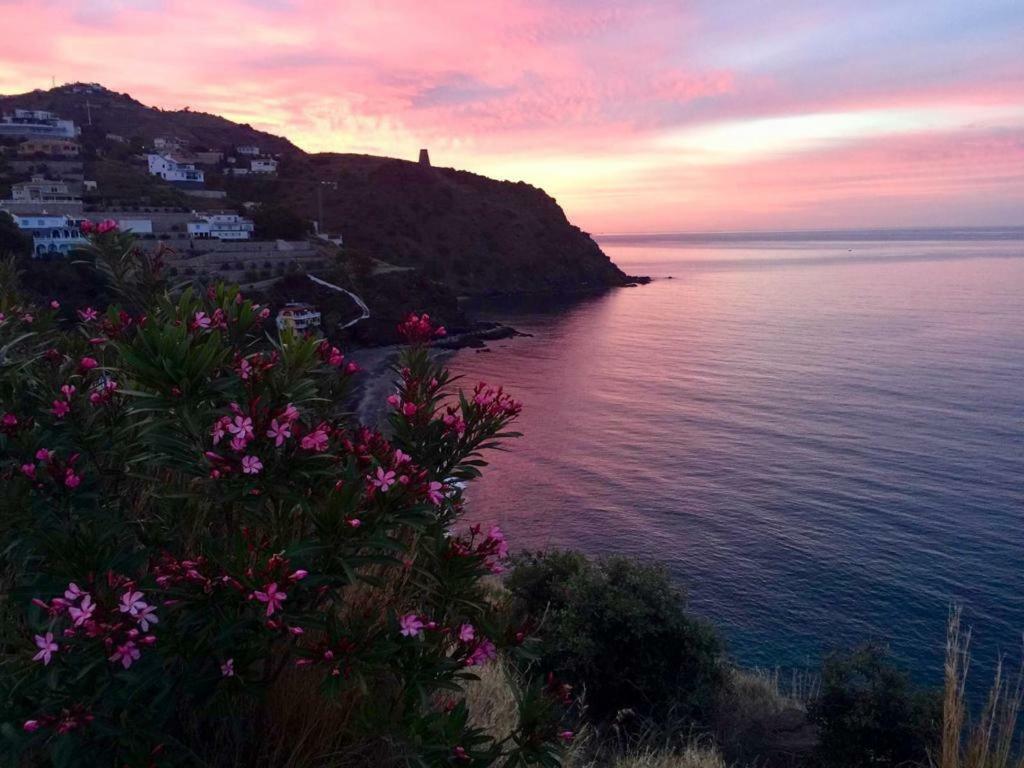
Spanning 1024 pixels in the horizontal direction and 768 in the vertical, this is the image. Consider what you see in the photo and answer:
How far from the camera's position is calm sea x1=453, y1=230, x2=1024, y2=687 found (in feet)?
85.9

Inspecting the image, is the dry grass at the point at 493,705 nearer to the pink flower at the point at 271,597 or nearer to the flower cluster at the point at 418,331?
the flower cluster at the point at 418,331

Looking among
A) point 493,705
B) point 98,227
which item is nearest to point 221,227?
point 98,227

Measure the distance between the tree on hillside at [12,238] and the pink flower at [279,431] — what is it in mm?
59319

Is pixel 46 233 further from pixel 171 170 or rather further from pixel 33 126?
pixel 33 126

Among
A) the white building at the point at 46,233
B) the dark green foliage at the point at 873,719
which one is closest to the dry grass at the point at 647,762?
the dark green foliage at the point at 873,719

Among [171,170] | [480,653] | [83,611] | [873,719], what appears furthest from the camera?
[171,170]

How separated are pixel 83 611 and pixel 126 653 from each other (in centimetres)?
22

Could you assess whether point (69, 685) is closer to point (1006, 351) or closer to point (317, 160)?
point (1006, 351)

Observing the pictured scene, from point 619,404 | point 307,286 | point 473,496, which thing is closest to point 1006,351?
point 619,404

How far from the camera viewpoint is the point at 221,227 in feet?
248

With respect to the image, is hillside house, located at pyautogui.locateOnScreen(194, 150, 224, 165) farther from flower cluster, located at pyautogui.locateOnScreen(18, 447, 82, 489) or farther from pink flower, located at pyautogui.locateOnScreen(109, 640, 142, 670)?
pink flower, located at pyautogui.locateOnScreen(109, 640, 142, 670)

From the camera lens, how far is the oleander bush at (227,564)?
274cm

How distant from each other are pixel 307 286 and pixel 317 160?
97.0 meters

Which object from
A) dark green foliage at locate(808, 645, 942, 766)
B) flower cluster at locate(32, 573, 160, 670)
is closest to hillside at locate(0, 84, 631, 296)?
dark green foliage at locate(808, 645, 942, 766)
